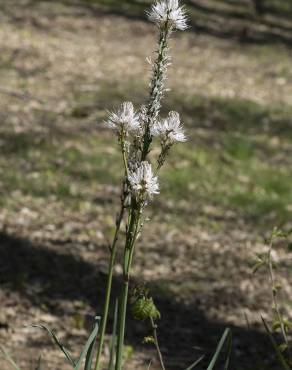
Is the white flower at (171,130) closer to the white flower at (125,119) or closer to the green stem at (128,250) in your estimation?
the white flower at (125,119)

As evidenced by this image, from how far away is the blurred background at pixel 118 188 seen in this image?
5348mm

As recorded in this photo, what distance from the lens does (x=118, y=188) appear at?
792 centimetres

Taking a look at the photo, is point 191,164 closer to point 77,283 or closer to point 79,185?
point 79,185

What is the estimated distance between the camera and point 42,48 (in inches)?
513

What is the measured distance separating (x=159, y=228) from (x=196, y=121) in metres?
3.53

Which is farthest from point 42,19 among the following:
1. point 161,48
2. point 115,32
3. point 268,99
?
point 161,48

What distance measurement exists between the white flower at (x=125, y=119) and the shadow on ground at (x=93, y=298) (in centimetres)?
288

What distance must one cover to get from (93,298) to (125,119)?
147 inches

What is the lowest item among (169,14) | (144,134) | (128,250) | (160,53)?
(128,250)

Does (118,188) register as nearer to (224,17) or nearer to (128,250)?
(128,250)

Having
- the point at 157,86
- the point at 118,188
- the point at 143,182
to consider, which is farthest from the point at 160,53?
the point at 118,188

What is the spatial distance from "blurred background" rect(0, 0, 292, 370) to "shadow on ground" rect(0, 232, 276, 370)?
0.01 metres

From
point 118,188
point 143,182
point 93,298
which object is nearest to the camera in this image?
point 143,182

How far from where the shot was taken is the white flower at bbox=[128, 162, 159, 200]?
1.89 m
